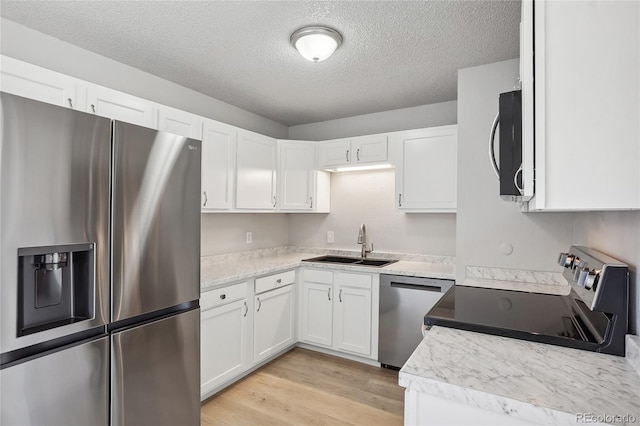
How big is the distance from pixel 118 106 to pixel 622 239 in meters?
2.62

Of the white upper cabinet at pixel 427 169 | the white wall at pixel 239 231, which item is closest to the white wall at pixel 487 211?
the white upper cabinet at pixel 427 169

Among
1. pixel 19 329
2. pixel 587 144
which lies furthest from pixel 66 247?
pixel 587 144

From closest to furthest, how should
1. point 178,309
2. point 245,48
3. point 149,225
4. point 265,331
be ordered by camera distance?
point 149,225
point 178,309
point 245,48
point 265,331

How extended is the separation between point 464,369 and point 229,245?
267 centimetres

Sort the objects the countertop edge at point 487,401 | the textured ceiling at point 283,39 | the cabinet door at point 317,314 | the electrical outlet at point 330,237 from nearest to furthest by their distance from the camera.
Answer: the countertop edge at point 487,401, the textured ceiling at point 283,39, the cabinet door at point 317,314, the electrical outlet at point 330,237

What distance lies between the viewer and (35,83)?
1697mm

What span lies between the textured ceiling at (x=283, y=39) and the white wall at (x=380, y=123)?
351 millimetres

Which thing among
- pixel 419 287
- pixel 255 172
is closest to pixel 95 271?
pixel 255 172

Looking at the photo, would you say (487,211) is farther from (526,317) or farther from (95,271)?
(95,271)

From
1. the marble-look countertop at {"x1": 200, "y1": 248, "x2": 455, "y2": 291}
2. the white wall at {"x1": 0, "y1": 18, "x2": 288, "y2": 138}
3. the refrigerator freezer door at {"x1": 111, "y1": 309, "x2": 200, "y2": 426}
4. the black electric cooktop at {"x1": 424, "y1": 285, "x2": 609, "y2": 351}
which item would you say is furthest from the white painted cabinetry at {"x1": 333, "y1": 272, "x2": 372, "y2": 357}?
the white wall at {"x1": 0, "y1": 18, "x2": 288, "y2": 138}

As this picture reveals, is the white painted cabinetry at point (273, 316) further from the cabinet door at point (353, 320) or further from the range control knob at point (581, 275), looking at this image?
the range control knob at point (581, 275)

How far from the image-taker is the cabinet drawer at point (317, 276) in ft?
10.3

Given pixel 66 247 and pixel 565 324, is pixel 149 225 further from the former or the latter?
pixel 565 324

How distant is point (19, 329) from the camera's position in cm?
119
